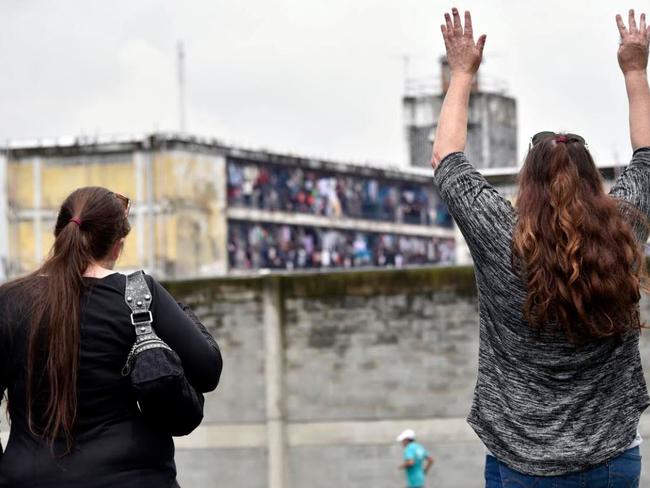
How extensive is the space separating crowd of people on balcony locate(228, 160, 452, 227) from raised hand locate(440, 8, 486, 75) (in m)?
48.4

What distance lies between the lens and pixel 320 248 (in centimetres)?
5822

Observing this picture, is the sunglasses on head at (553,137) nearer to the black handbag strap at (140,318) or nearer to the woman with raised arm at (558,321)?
the woman with raised arm at (558,321)

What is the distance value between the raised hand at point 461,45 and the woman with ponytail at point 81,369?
1038 mm

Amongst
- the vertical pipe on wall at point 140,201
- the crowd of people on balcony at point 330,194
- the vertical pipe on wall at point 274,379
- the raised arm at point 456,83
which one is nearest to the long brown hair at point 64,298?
the raised arm at point 456,83

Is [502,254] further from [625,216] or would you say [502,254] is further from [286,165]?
[286,165]

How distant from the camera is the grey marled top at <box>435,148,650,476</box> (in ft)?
13.0

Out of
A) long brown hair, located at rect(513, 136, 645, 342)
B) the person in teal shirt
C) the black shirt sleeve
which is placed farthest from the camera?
the person in teal shirt

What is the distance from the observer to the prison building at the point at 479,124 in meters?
60.0

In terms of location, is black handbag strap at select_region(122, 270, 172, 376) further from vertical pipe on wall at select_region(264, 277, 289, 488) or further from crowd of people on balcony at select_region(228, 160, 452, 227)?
crowd of people on balcony at select_region(228, 160, 452, 227)

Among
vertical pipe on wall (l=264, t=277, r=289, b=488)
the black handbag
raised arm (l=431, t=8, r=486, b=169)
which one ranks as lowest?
vertical pipe on wall (l=264, t=277, r=289, b=488)

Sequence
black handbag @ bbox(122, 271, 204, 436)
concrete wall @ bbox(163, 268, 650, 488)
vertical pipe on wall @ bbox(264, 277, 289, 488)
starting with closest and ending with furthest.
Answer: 1. black handbag @ bbox(122, 271, 204, 436)
2. concrete wall @ bbox(163, 268, 650, 488)
3. vertical pipe on wall @ bbox(264, 277, 289, 488)

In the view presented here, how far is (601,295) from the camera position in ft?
12.8

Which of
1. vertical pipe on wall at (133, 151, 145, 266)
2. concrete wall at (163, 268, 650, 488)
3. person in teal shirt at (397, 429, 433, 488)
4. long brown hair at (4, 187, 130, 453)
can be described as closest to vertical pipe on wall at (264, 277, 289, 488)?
concrete wall at (163, 268, 650, 488)

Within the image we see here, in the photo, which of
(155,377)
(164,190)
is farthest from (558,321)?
(164,190)
